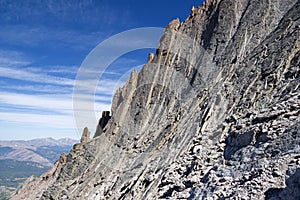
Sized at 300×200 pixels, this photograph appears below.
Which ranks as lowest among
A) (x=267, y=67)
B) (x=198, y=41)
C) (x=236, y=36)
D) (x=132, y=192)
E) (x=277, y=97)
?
(x=132, y=192)

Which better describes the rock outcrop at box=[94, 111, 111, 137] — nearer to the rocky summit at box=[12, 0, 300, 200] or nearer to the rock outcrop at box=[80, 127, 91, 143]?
the rocky summit at box=[12, 0, 300, 200]

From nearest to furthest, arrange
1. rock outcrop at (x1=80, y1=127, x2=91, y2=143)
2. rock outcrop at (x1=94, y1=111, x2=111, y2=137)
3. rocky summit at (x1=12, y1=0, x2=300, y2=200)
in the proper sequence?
rocky summit at (x1=12, y1=0, x2=300, y2=200) → rock outcrop at (x1=94, y1=111, x2=111, y2=137) → rock outcrop at (x1=80, y1=127, x2=91, y2=143)

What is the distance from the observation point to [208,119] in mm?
27734

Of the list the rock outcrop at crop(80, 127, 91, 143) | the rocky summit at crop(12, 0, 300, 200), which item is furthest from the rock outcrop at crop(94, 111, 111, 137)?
the rock outcrop at crop(80, 127, 91, 143)

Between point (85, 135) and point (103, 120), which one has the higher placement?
point (103, 120)

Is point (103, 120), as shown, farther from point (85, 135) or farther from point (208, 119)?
point (208, 119)

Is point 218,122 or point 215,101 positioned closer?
point 218,122

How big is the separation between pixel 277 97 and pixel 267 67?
693 centimetres

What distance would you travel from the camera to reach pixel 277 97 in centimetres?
2052

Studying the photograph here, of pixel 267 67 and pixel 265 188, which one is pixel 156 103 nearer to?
pixel 267 67

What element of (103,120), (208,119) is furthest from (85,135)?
(208,119)

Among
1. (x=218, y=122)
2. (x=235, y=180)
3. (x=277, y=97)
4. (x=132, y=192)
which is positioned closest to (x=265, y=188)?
(x=235, y=180)

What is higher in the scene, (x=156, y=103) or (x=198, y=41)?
(x=198, y=41)

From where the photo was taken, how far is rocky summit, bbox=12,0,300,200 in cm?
1428
